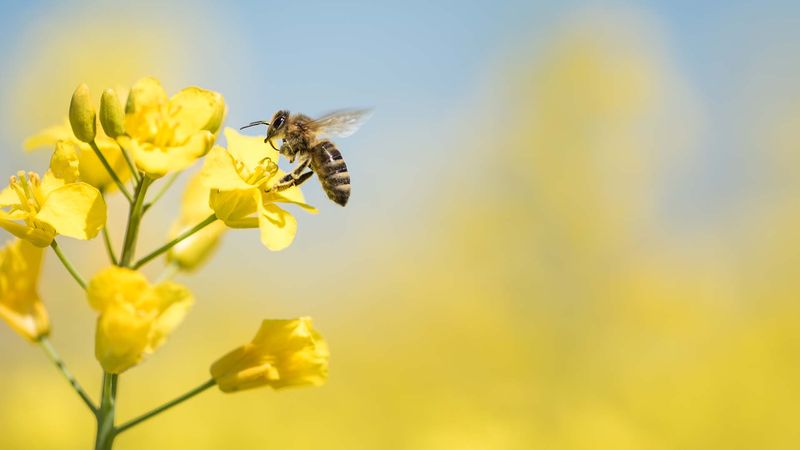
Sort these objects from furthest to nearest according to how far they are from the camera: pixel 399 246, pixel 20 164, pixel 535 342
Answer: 1. pixel 20 164
2. pixel 399 246
3. pixel 535 342

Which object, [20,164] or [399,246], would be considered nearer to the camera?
[399,246]

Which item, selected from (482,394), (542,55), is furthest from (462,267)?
(482,394)

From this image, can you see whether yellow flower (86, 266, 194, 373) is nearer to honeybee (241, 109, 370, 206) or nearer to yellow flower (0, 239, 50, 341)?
yellow flower (0, 239, 50, 341)

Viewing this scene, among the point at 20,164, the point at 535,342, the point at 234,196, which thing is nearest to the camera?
the point at 234,196

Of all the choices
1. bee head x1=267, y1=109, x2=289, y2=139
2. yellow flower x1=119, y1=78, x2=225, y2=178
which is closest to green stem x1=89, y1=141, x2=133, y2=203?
yellow flower x1=119, y1=78, x2=225, y2=178

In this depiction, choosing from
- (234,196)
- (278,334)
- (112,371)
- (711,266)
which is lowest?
(711,266)

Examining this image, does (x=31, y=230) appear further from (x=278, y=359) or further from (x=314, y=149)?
(x=314, y=149)

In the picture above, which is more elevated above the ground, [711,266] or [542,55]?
[542,55]

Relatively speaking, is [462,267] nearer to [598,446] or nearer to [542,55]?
[542,55]
